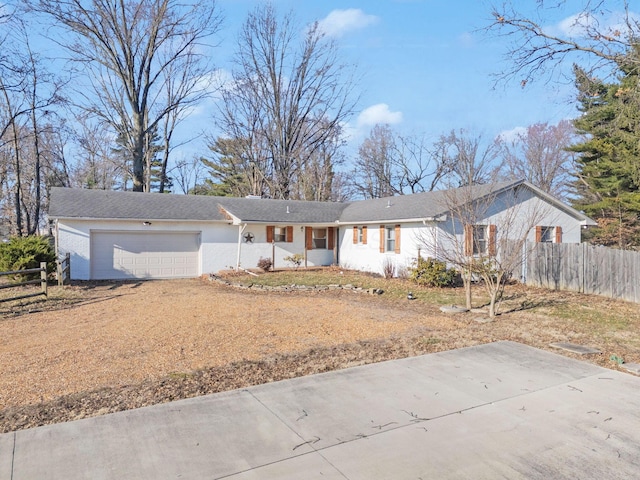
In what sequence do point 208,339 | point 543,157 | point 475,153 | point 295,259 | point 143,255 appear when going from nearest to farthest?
point 208,339 → point 143,255 → point 295,259 → point 475,153 → point 543,157

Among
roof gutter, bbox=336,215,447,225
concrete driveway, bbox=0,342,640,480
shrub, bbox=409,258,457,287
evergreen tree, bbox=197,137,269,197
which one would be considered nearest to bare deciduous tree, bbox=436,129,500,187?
evergreen tree, bbox=197,137,269,197

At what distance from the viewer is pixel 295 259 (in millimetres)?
19359

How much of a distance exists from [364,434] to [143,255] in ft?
50.8

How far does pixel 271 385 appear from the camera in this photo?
4.70 meters

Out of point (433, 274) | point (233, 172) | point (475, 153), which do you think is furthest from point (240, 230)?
point (475, 153)

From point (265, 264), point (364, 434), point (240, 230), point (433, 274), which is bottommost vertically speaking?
point (364, 434)

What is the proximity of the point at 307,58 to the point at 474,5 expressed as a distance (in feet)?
71.4

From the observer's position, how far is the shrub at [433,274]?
46.0 ft

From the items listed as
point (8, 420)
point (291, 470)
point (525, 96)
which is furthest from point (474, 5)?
point (8, 420)

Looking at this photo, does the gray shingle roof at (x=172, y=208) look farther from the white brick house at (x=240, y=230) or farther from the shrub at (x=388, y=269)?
the shrub at (x=388, y=269)

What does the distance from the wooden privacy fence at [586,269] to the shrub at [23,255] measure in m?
15.3

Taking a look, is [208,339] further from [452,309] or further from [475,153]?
[475,153]

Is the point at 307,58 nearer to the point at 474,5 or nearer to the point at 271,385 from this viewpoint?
the point at 474,5

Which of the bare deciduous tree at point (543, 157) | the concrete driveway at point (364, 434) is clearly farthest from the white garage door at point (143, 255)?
the bare deciduous tree at point (543, 157)
